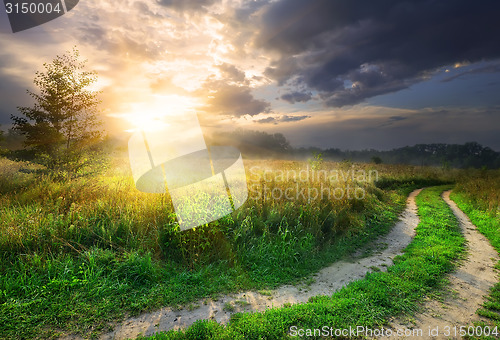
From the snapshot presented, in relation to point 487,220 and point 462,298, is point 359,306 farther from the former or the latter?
point 487,220

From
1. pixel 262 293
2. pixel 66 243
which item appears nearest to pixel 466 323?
pixel 262 293

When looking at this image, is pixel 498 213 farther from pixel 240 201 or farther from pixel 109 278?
pixel 109 278

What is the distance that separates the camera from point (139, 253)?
596cm

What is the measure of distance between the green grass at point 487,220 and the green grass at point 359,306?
0.81m

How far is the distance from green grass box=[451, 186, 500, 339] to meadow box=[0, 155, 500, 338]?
93cm

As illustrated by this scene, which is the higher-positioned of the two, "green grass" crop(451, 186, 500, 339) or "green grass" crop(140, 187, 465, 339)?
"green grass" crop(140, 187, 465, 339)

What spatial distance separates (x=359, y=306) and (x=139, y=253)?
4912 mm

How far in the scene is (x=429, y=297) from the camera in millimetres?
4770

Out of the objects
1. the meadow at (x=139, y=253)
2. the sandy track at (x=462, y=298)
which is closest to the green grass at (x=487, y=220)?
the sandy track at (x=462, y=298)

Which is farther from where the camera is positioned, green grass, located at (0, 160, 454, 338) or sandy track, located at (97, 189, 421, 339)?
green grass, located at (0, 160, 454, 338)

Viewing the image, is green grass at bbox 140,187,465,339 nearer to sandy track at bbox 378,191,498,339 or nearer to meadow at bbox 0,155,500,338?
meadow at bbox 0,155,500,338

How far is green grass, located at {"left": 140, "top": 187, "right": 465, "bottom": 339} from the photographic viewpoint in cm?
365

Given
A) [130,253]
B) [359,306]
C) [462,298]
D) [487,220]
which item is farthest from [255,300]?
[487,220]

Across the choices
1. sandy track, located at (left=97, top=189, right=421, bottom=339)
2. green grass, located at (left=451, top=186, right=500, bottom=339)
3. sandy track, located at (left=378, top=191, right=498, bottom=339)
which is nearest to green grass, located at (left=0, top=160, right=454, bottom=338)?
sandy track, located at (left=97, top=189, right=421, bottom=339)
